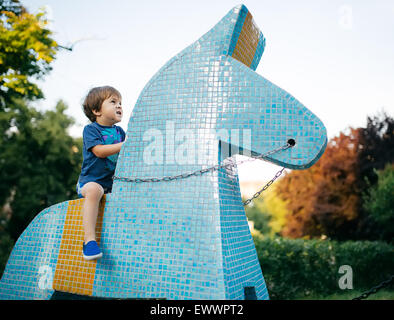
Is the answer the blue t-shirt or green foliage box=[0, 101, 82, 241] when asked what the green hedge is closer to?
the blue t-shirt

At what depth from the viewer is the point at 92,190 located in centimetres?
261

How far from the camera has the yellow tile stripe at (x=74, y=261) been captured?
258 cm

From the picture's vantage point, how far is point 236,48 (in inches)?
106

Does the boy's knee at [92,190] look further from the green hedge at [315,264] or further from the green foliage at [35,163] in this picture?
the green foliage at [35,163]

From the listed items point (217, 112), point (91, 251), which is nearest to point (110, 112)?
point (217, 112)

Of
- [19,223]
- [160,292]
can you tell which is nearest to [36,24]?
[160,292]

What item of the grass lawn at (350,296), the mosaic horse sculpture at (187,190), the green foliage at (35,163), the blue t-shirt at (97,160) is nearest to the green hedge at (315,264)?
the grass lawn at (350,296)

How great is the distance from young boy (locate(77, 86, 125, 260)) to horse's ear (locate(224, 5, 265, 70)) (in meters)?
1.10

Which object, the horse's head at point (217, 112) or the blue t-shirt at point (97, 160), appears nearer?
the horse's head at point (217, 112)

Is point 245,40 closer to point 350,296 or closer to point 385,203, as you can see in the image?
point 350,296

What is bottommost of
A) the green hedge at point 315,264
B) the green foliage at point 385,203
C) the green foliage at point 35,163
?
the green hedge at point 315,264

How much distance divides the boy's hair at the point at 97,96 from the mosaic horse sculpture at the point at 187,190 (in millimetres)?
300

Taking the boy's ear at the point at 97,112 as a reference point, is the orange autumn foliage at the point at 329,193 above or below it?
above
